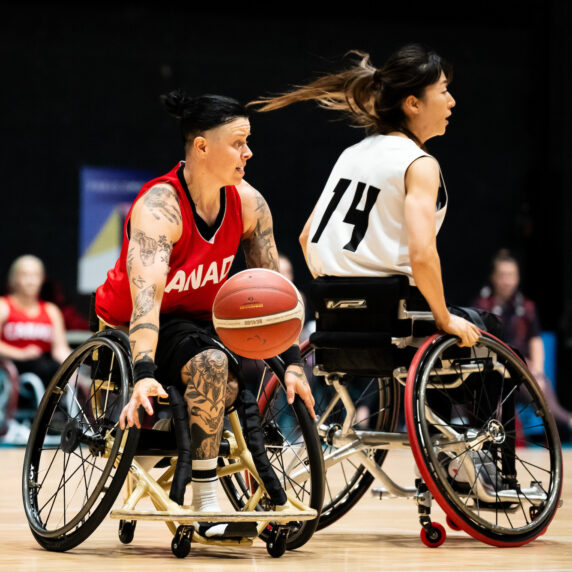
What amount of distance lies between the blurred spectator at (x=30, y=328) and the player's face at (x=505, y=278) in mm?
2582

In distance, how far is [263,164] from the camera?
848 cm

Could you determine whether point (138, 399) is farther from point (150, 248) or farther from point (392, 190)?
point (392, 190)

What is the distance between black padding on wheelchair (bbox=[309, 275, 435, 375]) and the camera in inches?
121

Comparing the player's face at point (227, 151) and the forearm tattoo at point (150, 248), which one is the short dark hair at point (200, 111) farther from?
the forearm tattoo at point (150, 248)

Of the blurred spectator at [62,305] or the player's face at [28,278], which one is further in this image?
the blurred spectator at [62,305]

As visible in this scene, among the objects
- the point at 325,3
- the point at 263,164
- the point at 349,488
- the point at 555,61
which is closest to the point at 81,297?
the point at 263,164

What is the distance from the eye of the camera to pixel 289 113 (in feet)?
28.2

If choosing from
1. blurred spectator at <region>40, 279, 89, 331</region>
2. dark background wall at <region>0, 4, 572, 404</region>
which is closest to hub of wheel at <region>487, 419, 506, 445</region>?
blurred spectator at <region>40, 279, 89, 331</region>

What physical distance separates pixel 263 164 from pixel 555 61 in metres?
2.25

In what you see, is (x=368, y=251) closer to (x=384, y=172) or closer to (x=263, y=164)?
(x=384, y=172)

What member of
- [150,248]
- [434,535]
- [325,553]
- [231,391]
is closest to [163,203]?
[150,248]

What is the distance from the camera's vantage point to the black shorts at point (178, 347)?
2.85 meters

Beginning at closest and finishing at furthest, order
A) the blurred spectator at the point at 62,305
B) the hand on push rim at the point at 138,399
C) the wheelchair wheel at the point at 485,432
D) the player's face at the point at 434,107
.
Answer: the hand on push rim at the point at 138,399, the wheelchair wheel at the point at 485,432, the player's face at the point at 434,107, the blurred spectator at the point at 62,305

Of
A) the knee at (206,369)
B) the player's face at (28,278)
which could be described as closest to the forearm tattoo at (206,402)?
the knee at (206,369)
